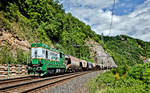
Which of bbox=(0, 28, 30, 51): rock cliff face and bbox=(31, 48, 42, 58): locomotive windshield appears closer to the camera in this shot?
bbox=(31, 48, 42, 58): locomotive windshield

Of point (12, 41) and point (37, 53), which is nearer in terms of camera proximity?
point (37, 53)

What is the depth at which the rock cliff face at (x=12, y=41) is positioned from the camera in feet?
63.9

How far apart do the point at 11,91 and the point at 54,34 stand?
29.7 m

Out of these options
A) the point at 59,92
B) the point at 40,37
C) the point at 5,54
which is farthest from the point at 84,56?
the point at 59,92

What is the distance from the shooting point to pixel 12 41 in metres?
20.8

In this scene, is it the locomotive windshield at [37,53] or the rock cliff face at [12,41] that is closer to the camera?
the locomotive windshield at [37,53]

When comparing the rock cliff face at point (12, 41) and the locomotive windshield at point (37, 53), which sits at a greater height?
the rock cliff face at point (12, 41)

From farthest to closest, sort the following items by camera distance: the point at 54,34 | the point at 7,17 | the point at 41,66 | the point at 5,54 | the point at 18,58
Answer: the point at 54,34 < the point at 7,17 < the point at 18,58 < the point at 5,54 < the point at 41,66

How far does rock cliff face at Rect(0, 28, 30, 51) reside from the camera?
1948 cm

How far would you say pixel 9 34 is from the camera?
2084 centimetres

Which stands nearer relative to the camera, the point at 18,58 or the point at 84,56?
the point at 18,58

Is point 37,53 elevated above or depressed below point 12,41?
below

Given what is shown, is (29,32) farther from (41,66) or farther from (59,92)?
(59,92)

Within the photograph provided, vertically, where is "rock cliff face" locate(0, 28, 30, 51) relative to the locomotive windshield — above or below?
above
